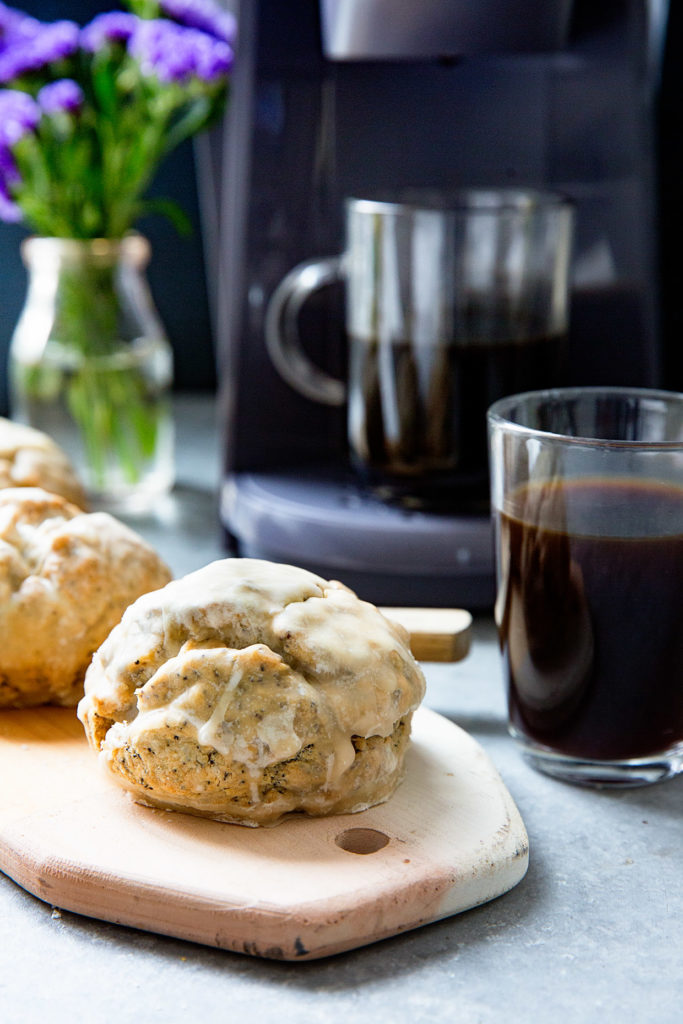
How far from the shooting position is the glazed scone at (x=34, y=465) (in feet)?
3.05

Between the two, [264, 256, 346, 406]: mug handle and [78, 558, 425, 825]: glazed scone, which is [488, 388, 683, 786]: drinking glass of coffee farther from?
[264, 256, 346, 406]: mug handle

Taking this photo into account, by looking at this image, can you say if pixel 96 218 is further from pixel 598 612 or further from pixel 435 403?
pixel 598 612

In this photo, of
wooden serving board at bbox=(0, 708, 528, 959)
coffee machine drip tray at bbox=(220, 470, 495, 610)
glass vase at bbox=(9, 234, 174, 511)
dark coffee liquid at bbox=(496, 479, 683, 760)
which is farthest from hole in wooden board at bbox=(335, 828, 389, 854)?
glass vase at bbox=(9, 234, 174, 511)

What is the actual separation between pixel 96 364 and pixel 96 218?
0.14 metres

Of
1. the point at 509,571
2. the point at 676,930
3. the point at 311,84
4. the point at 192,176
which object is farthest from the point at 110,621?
the point at 192,176

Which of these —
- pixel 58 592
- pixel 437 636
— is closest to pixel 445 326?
pixel 437 636

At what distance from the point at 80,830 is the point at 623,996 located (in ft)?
0.91

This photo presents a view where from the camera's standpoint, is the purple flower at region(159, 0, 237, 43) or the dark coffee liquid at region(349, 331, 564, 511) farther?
the purple flower at region(159, 0, 237, 43)

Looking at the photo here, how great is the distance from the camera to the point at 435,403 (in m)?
1.00

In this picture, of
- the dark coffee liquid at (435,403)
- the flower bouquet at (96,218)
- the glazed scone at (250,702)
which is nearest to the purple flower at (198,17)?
the flower bouquet at (96,218)

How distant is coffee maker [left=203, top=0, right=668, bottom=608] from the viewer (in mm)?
1000

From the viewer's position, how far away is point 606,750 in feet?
2.46

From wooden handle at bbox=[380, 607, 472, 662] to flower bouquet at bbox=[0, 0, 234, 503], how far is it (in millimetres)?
535

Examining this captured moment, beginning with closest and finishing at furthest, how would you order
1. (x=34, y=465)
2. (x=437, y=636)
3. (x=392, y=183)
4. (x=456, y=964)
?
(x=456, y=964)
(x=437, y=636)
(x=34, y=465)
(x=392, y=183)
